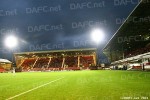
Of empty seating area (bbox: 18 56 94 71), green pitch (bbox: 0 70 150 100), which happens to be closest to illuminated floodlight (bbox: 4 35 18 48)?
empty seating area (bbox: 18 56 94 71)

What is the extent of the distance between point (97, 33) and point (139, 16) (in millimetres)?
19989

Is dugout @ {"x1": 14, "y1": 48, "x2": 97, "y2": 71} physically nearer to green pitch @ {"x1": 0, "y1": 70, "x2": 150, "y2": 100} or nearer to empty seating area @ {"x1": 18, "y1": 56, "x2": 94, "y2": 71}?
empty seating area @ {"x1": 18, "y1": 56, "x2": 94, "y2": 71}

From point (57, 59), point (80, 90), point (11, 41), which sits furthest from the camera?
point (57, 59)

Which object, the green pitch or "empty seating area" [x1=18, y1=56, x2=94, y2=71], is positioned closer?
the green pitch

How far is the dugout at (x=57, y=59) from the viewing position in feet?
231

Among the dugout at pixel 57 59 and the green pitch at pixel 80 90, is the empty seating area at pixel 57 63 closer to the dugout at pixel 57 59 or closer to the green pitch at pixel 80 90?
the dugout at pixel 57 59

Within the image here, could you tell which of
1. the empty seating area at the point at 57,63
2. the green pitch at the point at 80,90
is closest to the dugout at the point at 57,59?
the empty seating area at the point at 57,63

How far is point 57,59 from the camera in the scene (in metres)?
77.7

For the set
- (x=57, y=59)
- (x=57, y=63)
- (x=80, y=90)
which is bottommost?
(x=80, y=90)

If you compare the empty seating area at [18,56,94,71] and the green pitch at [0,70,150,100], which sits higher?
the empty seating area at [18,56,94,71]

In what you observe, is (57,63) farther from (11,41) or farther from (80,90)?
(80,90)

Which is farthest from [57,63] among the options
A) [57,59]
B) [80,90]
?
Result: [80,90]

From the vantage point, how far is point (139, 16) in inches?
1035

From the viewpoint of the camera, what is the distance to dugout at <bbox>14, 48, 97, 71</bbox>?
7031 cm
